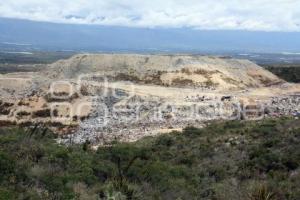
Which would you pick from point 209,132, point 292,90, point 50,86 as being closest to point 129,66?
point 50,86

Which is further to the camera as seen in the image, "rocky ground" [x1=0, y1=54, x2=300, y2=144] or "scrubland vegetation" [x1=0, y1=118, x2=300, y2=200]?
"rocky ground" [x1=0, y1=54, x2=300, y2=144]

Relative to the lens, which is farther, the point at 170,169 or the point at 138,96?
the point at 138,96

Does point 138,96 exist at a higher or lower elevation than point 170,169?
lower

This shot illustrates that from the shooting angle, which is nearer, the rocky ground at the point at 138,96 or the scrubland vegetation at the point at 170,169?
the scrubland vegetation at the point at 170,169

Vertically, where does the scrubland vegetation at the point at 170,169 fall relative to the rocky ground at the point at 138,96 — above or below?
above

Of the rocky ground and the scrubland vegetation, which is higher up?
the scrubland vegetation
